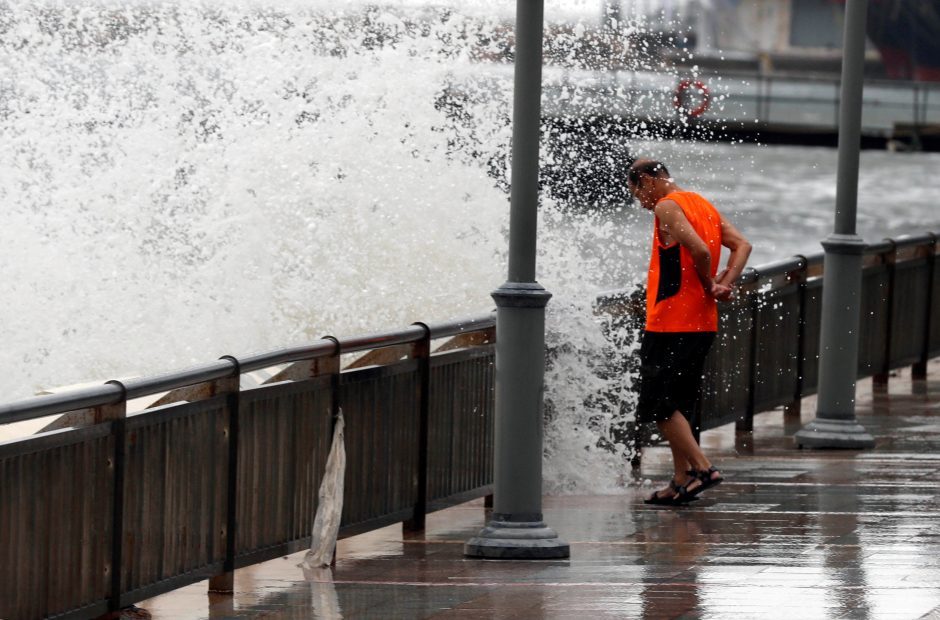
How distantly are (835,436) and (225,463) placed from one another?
5757 mm

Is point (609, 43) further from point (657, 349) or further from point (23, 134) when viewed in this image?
point (657, 349)

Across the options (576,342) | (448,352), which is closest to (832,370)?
(576,342)

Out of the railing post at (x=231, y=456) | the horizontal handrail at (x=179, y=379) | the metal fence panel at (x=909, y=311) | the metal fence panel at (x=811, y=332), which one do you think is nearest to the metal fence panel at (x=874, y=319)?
the metal fence panel at (x=909, y=311)

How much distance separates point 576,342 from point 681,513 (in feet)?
4.38

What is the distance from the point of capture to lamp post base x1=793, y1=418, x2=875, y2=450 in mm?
12297

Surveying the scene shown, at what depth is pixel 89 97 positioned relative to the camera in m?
21.0

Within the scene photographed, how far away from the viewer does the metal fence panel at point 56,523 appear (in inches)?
249

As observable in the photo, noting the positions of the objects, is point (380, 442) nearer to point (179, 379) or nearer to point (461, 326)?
point (461, 326)

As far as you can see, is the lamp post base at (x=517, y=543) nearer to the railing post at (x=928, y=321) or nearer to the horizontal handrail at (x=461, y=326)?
the horizontal handrail at (x=461, y=326)

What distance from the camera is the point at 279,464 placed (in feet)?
26.6

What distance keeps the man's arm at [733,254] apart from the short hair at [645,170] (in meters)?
0.43

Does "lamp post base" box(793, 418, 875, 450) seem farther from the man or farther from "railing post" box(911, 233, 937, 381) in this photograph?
"railing post" box(911, 233, 937, 381)

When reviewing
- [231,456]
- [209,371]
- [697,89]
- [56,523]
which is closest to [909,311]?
[231,456]

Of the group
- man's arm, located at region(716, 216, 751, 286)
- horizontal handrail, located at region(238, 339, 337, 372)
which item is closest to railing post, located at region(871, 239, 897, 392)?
man's arm, located at region(716, 216, 751, 286)
